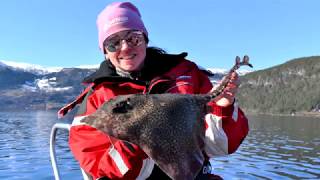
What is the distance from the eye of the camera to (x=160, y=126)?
13.3 feet

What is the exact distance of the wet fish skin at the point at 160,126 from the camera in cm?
400

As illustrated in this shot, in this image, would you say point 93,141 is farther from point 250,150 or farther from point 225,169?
point 250,150

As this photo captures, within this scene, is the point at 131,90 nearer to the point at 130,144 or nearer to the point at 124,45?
the point at 124,45

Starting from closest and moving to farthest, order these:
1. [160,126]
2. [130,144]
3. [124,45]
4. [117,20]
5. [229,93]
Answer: [160,126] < [229,93] < [130,144] < [124,45] < [117,20]

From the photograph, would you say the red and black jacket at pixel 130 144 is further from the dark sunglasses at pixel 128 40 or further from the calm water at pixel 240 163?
the calm water at pixel 240 163

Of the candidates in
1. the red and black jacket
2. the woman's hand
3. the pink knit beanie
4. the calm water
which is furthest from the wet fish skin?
the calm water

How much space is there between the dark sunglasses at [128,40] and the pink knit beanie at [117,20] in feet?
0.23

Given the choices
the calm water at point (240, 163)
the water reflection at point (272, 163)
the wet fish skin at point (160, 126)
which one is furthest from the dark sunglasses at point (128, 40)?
the water reflection at point (272, 163)

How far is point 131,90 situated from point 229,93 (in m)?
1.36

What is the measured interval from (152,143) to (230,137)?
4.20ft

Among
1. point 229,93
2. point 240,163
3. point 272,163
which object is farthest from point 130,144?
point 272,163

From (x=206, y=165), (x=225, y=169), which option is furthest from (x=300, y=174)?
(x=206, y=165)

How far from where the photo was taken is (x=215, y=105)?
4.75 m

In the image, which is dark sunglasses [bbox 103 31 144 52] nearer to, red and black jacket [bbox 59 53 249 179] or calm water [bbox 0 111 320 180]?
red and black jacket [bbox 59 53 249 179]
